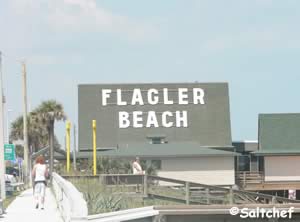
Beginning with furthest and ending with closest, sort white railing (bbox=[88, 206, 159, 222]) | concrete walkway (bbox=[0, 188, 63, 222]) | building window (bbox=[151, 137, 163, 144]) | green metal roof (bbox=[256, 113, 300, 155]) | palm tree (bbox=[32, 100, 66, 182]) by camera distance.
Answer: palm tree (bbox=[32, 100, 66, 182]), building window (bbox=[151, 137, 163, 144]), green metal roof (bbox=[256, 113, 300, 155]), concrete walkway (bbox=[0, 188, 63, 222]), white railing (bbox=[88, 206, 159, 222])

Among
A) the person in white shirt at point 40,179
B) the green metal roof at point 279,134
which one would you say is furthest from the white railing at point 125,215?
the green metal roof at point 279,134

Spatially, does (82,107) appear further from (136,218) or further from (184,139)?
(136,218)

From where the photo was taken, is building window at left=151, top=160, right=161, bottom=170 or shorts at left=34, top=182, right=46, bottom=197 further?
building window at left=151, top=160, right=161, bottom=170

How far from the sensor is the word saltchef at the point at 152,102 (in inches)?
2638

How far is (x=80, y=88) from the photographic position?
220 feet

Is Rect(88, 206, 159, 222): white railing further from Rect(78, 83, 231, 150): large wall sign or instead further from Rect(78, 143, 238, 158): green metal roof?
Rect(78, 83, 231, 150): large wall sign

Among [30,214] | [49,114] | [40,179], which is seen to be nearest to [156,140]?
[49,114]

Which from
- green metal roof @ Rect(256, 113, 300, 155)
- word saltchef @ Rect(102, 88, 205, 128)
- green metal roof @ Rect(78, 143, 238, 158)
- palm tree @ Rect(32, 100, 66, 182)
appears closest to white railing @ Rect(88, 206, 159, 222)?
green metal roof @ Rect(78, 143, 238, 158)

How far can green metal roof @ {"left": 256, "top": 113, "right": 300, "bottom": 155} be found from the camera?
6284cm

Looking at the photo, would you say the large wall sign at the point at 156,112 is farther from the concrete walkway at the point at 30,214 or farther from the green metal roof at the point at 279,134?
the concrete walkway at the point at 30,214

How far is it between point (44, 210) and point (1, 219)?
3008mm

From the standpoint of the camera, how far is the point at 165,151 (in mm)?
61094

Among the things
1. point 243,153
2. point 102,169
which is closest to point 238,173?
point 243,153

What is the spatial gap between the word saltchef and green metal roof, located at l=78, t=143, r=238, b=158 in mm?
3597
